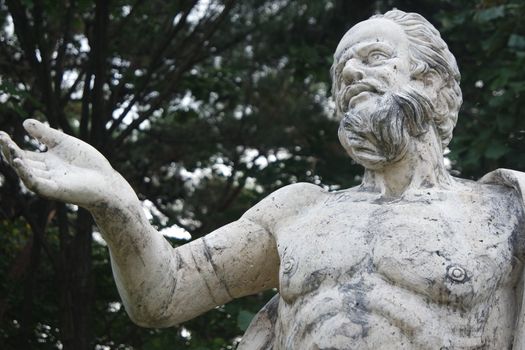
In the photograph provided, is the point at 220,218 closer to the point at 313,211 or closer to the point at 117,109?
the point at 117,109

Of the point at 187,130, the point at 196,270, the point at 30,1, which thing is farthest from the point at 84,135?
the point at 196,270

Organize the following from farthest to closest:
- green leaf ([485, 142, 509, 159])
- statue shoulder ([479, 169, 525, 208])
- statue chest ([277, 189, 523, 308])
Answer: green leaf ([485, 142, 509, 159])
statue shoulder ([479, 169, 525, 208])
statue chest ([277, 189, 523, 308])

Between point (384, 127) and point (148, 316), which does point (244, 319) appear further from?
point (384, 127)

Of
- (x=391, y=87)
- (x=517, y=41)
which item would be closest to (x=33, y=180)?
(x=391, y=87)

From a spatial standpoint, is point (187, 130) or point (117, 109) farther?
point (187, 130)

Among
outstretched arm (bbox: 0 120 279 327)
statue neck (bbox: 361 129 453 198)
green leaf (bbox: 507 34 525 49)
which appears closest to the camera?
outstretched arm (bbox: 0 120 279 327)

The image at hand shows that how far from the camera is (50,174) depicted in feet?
18.5

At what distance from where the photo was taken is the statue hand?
5.57 m

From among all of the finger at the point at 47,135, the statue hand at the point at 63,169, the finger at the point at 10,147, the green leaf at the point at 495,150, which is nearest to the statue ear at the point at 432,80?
the statue hand at the point at 63,169

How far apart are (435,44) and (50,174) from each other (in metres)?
1.81

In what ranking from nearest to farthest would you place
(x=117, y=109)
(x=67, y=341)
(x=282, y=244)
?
(x=282, y=244) → (x=67, y=341) → (x=117, y=109)

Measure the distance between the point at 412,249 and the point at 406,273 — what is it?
0.35 ft

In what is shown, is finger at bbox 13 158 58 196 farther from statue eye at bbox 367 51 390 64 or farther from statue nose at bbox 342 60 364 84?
statue eye at bbox 367 51 390 64

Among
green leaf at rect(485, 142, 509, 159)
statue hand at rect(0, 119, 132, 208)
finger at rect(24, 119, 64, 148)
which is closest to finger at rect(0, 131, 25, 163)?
statue hand at rect(0, 119, 132, 208)
